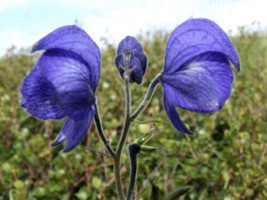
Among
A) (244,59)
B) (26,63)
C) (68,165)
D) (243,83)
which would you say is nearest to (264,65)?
(244,59)

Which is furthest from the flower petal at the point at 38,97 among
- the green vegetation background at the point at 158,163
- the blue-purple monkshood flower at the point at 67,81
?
the green vegetation background at the point at 158,163

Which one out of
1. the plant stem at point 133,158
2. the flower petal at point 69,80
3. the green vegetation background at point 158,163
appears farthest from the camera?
the green vegetation background at point 158,163

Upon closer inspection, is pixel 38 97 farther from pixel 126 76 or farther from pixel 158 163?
pixel 158 163

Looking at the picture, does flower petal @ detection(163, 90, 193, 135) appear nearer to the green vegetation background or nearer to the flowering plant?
the flowering plant

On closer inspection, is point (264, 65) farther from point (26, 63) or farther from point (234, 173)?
point (26, 63)

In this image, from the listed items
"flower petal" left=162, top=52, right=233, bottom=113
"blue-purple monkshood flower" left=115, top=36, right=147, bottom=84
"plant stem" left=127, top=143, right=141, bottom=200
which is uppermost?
"blue-purple monkshood flower" left=115, top=36, right=147, bottom=84

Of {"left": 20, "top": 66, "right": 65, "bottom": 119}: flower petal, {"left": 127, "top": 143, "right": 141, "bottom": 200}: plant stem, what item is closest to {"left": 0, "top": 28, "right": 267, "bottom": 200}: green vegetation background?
{"left": 127, "top": 143, "right": 141, "bottom": 200}: plant stem

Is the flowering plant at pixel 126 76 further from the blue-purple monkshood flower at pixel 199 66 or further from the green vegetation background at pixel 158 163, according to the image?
the green vegetation background at pixel 158 163
